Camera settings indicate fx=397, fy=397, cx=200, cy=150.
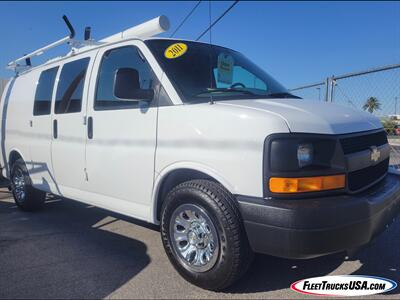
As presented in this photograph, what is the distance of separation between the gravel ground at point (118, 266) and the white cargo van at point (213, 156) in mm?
335

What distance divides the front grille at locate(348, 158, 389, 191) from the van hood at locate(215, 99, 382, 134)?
32 cm

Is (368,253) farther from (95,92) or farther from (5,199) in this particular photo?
(5,199)

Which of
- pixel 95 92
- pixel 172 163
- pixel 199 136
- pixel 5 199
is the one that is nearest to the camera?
pixel 199 136

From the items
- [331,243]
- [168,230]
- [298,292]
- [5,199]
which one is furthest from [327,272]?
[5,199]

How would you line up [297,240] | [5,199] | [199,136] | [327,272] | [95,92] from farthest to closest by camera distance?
[5,199] → [95,92] → [327,272] → [199,136] → [297,240]

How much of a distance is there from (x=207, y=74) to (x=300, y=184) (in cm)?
156

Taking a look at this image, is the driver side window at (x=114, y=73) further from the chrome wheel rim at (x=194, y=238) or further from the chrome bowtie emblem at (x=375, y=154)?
the chrome bowtie emblem at (x=375, y=154)

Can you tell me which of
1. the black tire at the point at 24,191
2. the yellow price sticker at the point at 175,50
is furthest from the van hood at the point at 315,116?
the black tire at the point at 24,191

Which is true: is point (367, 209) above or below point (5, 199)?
above

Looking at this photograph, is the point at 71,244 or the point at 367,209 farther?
the point at 71,244

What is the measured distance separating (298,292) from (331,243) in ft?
2.24

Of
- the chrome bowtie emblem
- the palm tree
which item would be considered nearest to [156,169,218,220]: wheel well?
the chrome bowtie emblem

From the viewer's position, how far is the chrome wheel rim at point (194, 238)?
305 cm

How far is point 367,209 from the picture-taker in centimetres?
281
